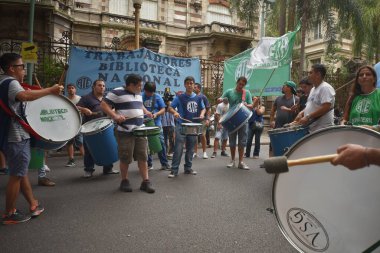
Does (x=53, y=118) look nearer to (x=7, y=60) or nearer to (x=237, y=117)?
(x=7, y=60)

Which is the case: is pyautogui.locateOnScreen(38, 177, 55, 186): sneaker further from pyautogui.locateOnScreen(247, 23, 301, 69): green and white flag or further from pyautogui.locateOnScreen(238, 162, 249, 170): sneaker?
pyautogui.locateOnScreen(247, 23, 301, 69): green and white flag

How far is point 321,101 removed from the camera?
4348 mm

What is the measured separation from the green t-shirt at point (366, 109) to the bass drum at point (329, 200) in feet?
6.52

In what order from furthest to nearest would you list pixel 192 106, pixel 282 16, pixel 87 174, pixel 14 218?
pixel 282 16
pixel 192 106
pixel 87 174
pixel 14 218

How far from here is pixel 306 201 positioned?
1.96 metres

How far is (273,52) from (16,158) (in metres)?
7.21

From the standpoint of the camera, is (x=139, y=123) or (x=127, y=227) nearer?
(x=127, y=227)

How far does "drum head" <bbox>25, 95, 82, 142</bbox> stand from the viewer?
12.7 ft

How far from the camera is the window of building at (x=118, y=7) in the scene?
25.2 meters

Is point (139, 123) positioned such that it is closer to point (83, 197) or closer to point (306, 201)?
point (83, 197)

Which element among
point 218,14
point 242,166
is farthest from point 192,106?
point 218,14

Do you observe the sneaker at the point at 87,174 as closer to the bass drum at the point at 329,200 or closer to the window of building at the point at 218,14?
the bass drum at the point at 329,200

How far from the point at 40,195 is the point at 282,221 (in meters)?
3.95

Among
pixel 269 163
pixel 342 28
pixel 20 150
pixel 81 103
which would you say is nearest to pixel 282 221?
pixel 269 163
